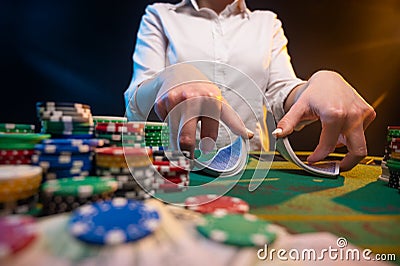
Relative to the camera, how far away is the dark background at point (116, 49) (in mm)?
4016

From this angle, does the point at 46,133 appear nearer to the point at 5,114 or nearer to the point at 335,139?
the point at 335,139

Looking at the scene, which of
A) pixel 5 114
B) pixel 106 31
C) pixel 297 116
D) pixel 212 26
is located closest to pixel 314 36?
pixel 212 26

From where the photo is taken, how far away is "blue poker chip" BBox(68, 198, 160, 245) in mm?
509

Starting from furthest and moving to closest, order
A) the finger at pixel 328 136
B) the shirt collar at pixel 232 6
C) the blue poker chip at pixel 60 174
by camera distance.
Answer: the shirt collar at pixel 232 6 → the finger at pixel 328 136 → the blue poker chip at pixel 60 174

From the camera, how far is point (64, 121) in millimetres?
1055

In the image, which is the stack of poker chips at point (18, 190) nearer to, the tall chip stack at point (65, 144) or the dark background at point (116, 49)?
the tall chip stack at point (65, 144)

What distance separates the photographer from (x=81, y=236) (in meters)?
0.51

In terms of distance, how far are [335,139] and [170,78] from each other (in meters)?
0.82

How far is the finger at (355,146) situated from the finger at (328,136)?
2.6 inches

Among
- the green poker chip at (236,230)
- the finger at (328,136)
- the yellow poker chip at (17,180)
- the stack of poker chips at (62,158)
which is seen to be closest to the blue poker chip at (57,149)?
the stack of poker chips at (62,158)

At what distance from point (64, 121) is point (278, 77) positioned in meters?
1.83

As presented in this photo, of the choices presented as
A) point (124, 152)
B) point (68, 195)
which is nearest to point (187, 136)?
point (124, 152)

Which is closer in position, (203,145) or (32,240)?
(32,240)

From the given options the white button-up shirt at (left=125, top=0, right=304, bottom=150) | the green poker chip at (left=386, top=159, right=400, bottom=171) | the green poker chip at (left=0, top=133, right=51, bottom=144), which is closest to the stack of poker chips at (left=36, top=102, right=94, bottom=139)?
the green poker chip at (left=0, top=133, right=51, bottom=144)
